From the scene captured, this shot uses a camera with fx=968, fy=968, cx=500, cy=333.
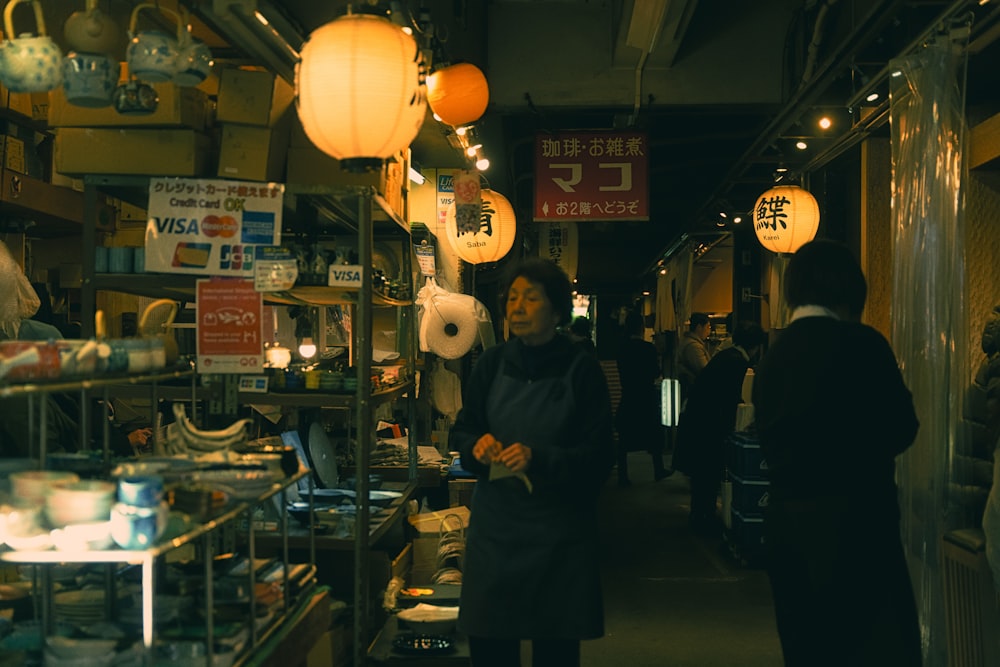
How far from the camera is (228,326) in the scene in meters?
4.23

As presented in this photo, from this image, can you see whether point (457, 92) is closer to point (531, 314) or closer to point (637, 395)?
point (531, 314)

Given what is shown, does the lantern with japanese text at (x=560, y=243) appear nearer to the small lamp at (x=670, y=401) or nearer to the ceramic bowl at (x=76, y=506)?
the small lamp at (x=670, y=401)

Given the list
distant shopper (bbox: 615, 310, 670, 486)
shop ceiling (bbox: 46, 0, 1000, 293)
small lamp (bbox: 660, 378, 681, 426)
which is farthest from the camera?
small lamp (bbox: 660, 378, 681, 426)

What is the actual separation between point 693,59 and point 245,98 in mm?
5533

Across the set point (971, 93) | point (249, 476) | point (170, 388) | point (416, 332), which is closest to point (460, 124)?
point (416, 332)

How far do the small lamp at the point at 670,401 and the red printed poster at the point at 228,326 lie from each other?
1319 centimetres

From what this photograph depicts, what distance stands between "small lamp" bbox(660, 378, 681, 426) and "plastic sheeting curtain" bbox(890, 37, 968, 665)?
12102 mm

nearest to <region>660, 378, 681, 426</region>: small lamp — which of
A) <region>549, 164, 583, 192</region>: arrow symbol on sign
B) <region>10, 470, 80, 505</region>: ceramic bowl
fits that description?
<region>549, 164, 583, 192</region>: arrow symbol on sign

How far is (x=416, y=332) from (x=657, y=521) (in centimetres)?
396

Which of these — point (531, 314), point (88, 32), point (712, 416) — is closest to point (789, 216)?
point (712, 416)

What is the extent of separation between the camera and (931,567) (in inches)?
181

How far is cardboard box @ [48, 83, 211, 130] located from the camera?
429 centimetres

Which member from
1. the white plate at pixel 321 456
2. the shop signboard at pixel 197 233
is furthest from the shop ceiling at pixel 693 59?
the white plate at pixel 321 456

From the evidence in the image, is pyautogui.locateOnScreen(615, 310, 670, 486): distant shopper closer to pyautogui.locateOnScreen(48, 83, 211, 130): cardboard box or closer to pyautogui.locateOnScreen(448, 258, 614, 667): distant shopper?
pyautogui.locateOnScreen(48, 83, 211, 130): cardboard box
